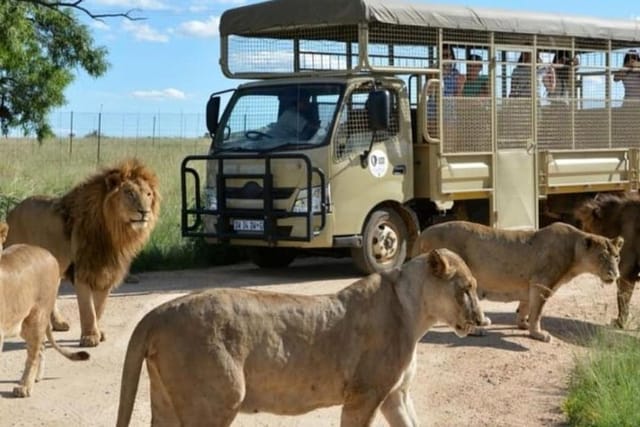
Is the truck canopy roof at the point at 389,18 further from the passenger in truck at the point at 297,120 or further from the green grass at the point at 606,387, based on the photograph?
the green grass at the point at 606,387

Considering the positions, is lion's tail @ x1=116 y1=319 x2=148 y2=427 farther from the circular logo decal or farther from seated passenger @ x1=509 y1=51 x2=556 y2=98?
seated passenger @ x1=509 y1=51 x2=556 y2=98

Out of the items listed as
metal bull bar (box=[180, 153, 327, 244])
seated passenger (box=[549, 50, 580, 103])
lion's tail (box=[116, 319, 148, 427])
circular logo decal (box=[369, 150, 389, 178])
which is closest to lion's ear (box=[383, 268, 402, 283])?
lion's tail (box=[116, 319, 148, 427])

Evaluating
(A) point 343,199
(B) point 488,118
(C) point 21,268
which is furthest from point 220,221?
(C) point 21,268

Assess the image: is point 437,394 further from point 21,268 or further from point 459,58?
point 459,58

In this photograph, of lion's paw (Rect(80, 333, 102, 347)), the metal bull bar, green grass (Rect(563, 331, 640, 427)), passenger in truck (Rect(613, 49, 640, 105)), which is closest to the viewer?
green grass (Rect(563, 331, 640, 427))

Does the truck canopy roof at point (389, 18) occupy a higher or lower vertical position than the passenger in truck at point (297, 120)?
higher

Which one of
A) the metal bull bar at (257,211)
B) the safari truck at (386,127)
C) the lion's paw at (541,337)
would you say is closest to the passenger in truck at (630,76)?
the safari truck at (386,127)

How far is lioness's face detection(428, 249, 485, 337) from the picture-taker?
6297 mm

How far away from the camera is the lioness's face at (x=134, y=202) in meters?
10.1

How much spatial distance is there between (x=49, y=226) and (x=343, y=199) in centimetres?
413

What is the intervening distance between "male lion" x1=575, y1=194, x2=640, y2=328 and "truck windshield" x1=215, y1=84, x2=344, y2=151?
10.8 ft

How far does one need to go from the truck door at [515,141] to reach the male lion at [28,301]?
7808mm

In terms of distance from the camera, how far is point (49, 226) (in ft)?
35.1

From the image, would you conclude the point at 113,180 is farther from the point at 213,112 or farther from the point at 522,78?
the point at 522,78
